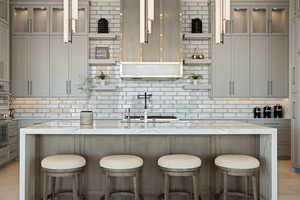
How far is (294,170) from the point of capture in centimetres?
508

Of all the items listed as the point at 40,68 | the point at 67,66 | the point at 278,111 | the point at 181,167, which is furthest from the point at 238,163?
the point at 40,68

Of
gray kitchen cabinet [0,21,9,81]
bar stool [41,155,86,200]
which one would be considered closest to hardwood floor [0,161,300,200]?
bar stool [41,155,86,200]

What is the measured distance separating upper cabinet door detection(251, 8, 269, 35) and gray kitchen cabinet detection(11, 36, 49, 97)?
4.11 meters

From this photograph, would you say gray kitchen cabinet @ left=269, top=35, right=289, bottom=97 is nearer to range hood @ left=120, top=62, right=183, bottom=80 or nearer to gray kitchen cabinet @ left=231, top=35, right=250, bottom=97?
gray kitchen cabinet @ left=231, top=35, right=250, bottom=97

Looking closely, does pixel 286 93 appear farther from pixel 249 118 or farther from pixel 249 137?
pixel 249 137

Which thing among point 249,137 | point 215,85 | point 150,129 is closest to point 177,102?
point 215,85

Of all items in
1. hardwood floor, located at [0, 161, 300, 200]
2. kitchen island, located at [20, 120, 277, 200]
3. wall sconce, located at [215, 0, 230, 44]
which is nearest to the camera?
wall sconce, located at [215, 0, 230, 44]

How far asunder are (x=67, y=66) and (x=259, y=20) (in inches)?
155

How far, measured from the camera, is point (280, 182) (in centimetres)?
447

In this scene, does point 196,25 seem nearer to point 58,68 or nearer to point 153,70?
point 153,70

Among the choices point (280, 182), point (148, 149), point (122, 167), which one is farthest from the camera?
point (280, 182)

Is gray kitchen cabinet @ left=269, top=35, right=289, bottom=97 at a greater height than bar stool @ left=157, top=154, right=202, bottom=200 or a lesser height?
greater

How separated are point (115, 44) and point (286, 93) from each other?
11.6ft

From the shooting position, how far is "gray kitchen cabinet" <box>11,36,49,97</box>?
5.86 metres
